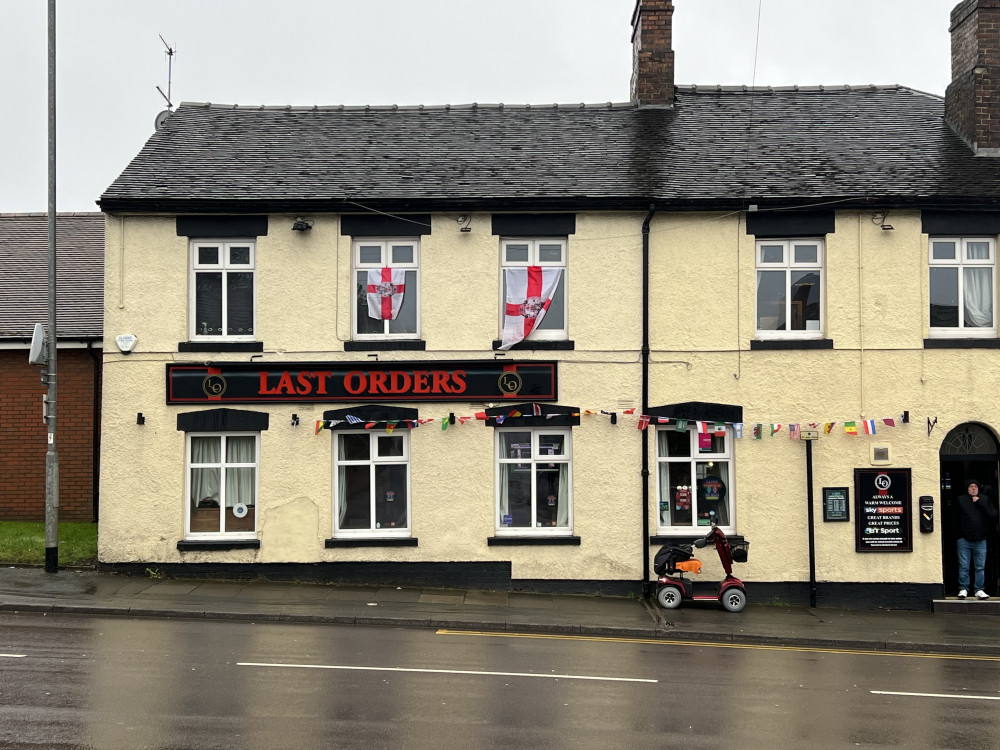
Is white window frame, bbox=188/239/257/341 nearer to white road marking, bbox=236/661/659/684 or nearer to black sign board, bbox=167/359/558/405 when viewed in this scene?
black sign board, bbox=167/359/558/405

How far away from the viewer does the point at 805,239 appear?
54.3ft

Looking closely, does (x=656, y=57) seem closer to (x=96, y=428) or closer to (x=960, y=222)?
(x=960, y=222)

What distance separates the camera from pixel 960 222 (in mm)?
16328

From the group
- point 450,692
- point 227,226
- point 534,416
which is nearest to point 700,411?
point 534,416

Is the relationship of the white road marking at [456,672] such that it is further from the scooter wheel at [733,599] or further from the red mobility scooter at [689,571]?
the scooter wheel at [733,599]

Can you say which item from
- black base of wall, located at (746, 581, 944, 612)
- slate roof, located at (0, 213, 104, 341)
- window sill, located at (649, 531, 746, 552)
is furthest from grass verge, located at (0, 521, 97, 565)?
black base of wall, located at (746, 581, 944, 612)

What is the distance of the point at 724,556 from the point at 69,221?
17548 mm

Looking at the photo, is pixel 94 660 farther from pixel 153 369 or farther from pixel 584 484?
pixel 584 484

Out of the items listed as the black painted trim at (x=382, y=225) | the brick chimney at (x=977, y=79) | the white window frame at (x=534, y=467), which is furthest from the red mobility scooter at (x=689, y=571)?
the brick chimney at (x=977, y=79)

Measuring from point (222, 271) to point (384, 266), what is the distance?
263 cm

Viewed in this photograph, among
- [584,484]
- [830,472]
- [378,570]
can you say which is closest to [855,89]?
[830,472]

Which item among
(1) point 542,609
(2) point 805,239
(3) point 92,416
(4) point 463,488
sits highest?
(2) point 805,239

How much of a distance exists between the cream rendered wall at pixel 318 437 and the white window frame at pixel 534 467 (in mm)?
145

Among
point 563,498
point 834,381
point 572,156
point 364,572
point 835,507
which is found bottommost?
point 364,572
